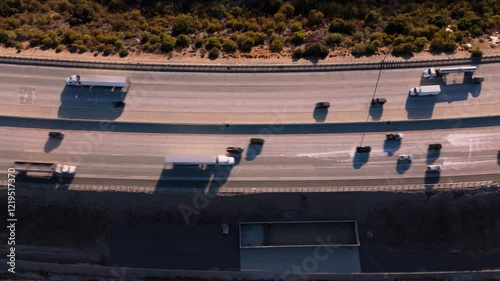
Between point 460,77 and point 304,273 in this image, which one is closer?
point 304,273

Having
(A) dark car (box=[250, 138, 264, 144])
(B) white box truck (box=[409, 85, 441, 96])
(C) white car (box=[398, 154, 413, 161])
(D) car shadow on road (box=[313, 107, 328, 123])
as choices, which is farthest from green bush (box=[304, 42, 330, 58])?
(C) white car (box=[398, 154, 413, 161])

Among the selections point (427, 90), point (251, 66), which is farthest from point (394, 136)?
point (251, 66)

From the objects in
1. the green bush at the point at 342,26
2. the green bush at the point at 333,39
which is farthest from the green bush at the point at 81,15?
the green bush at the point at 342,26

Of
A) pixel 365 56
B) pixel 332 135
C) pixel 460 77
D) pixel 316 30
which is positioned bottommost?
pixel 332 135

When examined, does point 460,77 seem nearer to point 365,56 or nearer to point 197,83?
point 365,56

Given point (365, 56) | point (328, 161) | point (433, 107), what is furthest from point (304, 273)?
point (365, 56)

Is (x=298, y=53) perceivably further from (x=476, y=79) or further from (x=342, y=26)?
(x=476, y=79)
